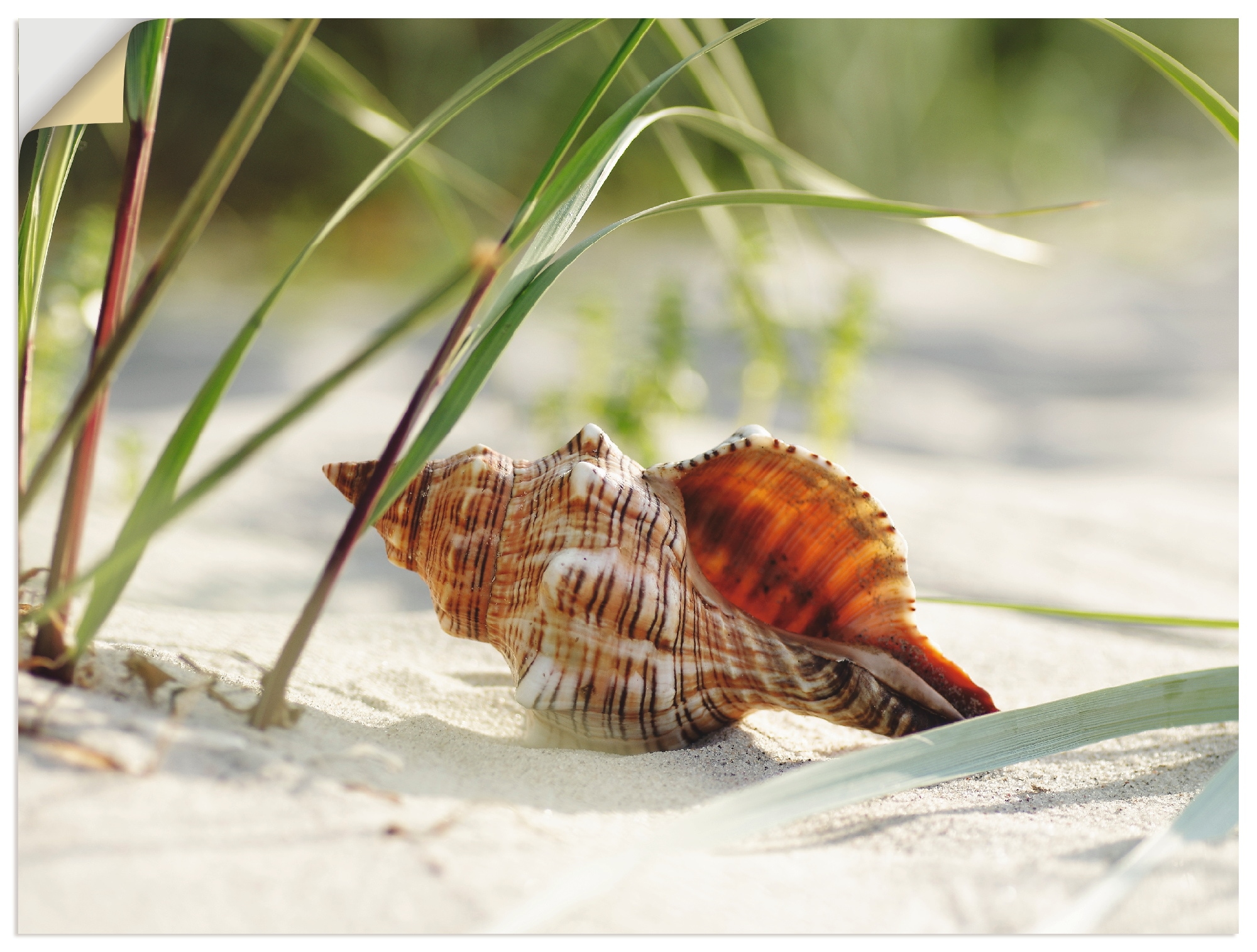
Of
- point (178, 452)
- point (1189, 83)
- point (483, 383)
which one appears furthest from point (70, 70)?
point (1189, 83)

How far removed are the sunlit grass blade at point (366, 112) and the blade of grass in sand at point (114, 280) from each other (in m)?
0.31

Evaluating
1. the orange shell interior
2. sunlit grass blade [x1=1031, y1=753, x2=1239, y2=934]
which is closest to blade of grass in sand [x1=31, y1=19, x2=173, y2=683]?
the orange shell interior

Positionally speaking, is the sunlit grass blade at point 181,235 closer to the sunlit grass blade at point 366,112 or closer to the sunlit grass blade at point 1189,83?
the sunlit grass blade at point 366,112

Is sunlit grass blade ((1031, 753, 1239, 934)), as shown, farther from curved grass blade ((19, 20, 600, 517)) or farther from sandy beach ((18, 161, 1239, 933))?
curved grass blade ((19, 20, 600, 517))

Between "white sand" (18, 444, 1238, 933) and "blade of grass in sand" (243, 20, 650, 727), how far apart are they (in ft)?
0.09

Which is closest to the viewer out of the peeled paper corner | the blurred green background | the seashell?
the peeled paper corner

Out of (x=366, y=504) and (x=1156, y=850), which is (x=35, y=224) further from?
(x=1156, y=850)

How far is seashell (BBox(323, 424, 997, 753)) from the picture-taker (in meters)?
0.88

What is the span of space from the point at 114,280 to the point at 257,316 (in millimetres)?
154

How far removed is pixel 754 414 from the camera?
2412 mm

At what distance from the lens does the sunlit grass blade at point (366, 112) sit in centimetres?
108

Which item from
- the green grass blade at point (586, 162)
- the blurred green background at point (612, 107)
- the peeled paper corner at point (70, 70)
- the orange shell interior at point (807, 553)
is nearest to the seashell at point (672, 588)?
the orange shell interior at point (807, 553)

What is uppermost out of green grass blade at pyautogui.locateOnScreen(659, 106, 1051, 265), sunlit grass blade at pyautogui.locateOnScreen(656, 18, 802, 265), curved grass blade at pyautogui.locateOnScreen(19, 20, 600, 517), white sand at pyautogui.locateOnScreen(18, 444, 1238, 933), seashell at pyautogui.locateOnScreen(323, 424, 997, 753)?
sunlit grass blade at pyautogui.locateOnScreen(656, 18, 802, 265)
